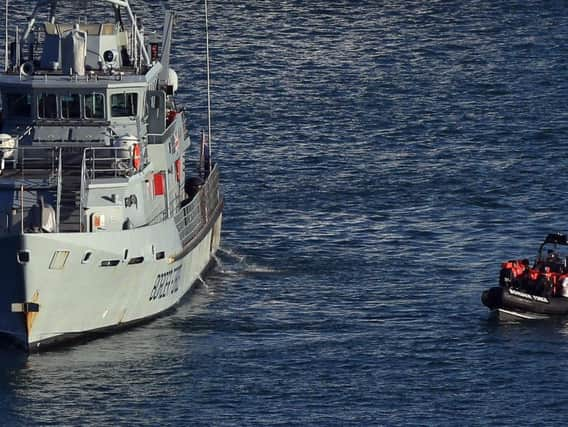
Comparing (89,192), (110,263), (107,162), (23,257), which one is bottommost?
(110,263)

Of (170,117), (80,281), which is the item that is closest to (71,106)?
(170,117)

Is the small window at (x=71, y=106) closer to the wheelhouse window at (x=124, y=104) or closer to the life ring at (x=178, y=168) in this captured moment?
the wheelhouse window at (x=124, y=104)

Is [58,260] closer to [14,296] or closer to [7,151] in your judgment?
[14,296]

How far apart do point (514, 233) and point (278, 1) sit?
62029 mm

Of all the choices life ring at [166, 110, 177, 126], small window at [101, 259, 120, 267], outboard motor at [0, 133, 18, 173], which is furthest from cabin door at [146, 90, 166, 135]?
small window at [101, 259, 120, 267]

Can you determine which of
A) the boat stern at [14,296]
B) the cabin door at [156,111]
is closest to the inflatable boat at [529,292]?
the cabin door at [156,111]

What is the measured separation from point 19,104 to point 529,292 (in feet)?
57.6

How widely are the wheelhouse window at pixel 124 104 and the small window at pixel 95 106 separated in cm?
35

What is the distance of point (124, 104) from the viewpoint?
6544 cm

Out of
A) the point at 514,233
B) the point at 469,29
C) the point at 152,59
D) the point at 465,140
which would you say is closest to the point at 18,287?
the point at 152,59

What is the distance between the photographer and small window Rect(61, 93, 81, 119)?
64.8 meters

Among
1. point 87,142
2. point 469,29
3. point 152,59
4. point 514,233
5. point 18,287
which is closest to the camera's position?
point 18,287

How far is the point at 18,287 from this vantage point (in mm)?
58906

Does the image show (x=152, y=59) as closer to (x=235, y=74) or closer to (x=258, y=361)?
(x=258, y=361)
